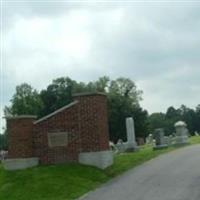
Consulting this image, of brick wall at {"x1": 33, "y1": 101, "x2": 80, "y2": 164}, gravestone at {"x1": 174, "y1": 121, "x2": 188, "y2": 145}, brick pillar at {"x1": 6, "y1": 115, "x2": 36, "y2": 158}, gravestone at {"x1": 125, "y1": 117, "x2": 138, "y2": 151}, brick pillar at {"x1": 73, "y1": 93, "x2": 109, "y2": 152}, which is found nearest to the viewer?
brick pillar at {"x1": 73, "y1": 93, "x2": 109, "y2": 152}

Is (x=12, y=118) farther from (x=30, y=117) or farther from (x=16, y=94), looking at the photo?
(x=16, y=94)

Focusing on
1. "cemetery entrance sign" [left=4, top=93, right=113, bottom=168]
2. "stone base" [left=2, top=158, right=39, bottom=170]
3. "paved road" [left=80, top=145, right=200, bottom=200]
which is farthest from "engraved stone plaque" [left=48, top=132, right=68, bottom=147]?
"paved road" [left=80, top=145, right=200, bottom=200]

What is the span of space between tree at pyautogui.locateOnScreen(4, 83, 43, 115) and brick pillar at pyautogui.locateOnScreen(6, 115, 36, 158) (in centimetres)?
6860

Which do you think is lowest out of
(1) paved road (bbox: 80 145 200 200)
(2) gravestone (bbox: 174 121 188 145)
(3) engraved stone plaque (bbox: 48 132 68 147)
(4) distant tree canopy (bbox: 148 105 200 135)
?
(1) paved road (bbox: 80 145 200 200)

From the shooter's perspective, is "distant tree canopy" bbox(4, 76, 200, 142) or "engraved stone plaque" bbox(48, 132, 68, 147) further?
"distant tree canopy" bbox(4, 76, 200, 142)

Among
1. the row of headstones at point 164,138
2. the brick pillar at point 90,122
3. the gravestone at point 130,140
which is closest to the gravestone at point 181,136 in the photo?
the row of headstones at point 164,138

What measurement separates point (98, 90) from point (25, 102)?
15471 mm

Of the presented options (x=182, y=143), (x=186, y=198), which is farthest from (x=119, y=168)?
(x=182, y=143)

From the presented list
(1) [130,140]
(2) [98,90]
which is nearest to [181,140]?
(1) [130,140]

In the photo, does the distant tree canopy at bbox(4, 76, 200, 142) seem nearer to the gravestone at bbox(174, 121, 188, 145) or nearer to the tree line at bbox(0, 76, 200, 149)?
the tree line at bbox(0, 76, 200, 149)

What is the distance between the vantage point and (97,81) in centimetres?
9638

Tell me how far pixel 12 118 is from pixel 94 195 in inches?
273

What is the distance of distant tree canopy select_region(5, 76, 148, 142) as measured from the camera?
280ft

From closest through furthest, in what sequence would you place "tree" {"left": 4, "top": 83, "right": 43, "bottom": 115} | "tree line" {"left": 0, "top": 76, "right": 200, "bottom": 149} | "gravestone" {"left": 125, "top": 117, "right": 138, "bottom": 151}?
"gravestone" {"left": 125, "top": 117, "right": 138, "bottom": 151} < "tree line" {"left": 0, "top": 76, "right": 200, "bottom": 149} < "tree" {"left": 4, "top": 83, "right": 43, "bottom": 115}
